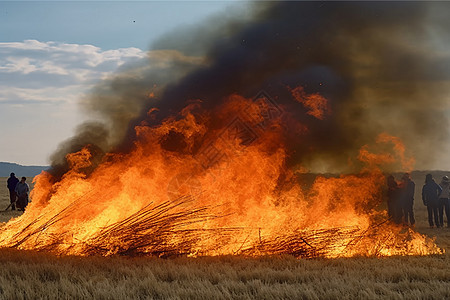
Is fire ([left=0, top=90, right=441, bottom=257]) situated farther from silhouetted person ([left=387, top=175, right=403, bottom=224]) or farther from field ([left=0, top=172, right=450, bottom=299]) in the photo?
silhouetted person ([left=387, top=175, right=403, bottom=224])

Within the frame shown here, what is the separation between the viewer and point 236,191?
11.2 metres

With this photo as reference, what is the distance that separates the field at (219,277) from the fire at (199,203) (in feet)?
1.87

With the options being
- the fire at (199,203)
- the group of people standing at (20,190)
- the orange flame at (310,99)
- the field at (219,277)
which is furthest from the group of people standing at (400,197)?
the group of people standing at (20,190)

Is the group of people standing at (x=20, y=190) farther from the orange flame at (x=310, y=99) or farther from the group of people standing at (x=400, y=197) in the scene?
the group of people standing at (x=400, y=197)

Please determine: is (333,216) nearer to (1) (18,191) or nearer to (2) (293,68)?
(2) (293,68)

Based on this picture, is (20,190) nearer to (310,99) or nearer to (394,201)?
(310,99)

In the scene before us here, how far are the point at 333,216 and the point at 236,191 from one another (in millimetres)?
2414

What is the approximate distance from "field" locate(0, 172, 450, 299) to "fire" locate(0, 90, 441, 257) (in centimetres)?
57

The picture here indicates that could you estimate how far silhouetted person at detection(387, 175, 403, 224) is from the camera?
17031 mm

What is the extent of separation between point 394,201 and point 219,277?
1087cm

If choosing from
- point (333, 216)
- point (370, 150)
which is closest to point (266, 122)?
point (333, 216)

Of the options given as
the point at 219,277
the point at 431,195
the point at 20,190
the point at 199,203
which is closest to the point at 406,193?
the point at 431,195

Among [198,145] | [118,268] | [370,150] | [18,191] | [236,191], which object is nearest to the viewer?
[118,268]

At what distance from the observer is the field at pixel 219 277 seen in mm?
7180
